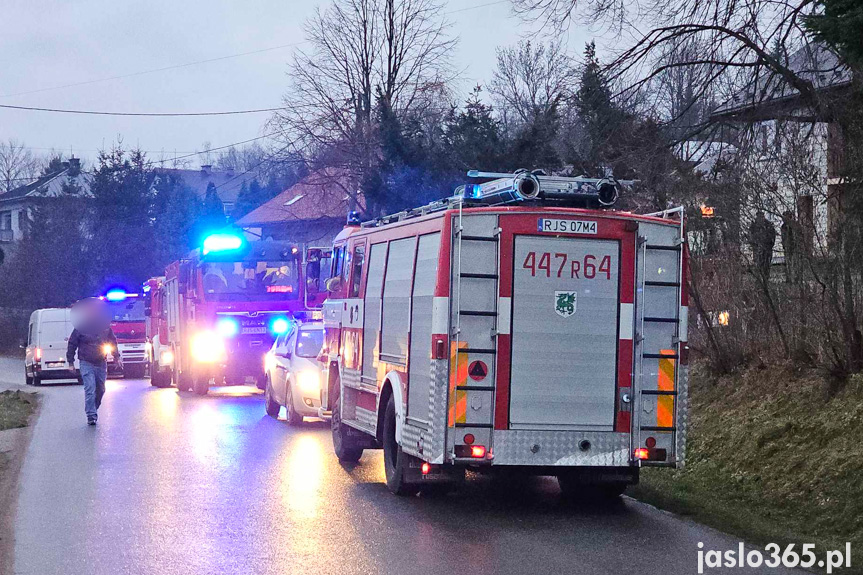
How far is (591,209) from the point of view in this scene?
34.6ft

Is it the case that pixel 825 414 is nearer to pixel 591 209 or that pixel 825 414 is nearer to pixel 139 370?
pixel 591 209

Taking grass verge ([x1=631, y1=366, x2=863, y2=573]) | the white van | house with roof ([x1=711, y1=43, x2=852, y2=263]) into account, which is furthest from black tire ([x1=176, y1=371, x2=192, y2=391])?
house with roof ([x1=711, y1=43, x2=852, y2=263])

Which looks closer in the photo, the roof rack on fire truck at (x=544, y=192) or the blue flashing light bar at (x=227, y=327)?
the roof rack on fire truck at (x=544, y=192)

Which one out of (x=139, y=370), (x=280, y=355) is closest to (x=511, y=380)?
(x=280, y=355)

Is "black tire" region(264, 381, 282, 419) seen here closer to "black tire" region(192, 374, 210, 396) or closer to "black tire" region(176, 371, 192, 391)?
"black tire" region(192, 374, 210, 396)

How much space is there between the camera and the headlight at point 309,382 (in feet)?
59.0

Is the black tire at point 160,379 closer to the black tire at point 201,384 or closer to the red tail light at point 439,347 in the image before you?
the black tire at point 201,384

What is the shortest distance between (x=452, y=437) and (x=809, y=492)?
3.29 metres

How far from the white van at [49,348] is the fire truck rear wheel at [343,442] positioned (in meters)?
23.8

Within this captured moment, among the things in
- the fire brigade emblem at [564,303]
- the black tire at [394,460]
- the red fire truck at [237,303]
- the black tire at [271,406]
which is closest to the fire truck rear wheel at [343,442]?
the black tire at [394,460]

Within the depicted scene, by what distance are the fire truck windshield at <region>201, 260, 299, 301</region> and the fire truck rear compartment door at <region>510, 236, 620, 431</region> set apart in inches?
692

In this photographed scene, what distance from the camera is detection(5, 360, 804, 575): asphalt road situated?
821 centimetres

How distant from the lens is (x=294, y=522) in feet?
32.2

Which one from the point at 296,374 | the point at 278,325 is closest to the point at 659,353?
the point at 296,374
